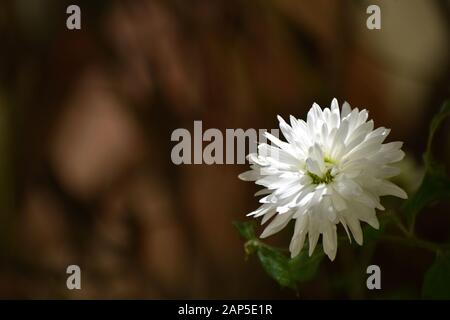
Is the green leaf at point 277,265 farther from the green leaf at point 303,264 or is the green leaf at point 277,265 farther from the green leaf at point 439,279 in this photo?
the green leaf at point 439,279

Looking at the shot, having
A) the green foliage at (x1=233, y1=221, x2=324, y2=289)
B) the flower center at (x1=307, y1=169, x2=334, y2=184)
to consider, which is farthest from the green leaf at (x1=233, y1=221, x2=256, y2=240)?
the flower center at (x1=307, y1=169, x2=334, y2=184)

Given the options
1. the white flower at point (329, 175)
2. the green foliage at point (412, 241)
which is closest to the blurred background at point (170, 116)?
the green foliage at point (412, 241)

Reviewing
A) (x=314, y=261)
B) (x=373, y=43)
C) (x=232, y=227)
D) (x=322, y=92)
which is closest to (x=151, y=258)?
(x=232, y=227)

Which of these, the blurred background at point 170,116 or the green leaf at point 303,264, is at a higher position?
the blurred background at point 170,116

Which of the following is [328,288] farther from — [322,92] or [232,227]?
[322,92]

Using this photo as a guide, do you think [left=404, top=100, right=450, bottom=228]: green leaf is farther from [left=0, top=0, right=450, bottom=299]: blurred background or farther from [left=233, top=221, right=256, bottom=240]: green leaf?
[left=233, top=221, right=256, bottom=240]: green leaf

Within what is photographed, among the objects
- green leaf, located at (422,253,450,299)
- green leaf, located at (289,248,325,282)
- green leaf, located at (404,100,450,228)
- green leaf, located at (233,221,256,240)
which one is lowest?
green leaf, located at (422,253,450,299)

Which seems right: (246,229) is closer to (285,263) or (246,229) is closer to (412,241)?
(285,263)

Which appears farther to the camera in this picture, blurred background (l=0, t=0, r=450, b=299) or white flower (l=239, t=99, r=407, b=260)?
blurred background (l=0, t=0, r=450, b=299)
